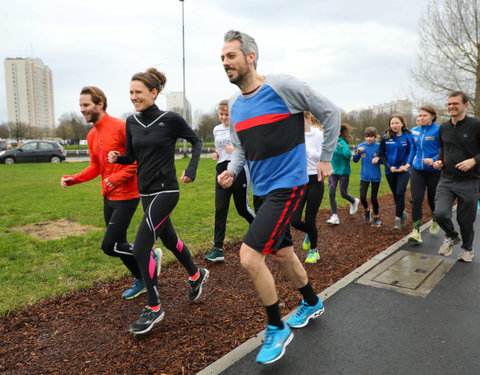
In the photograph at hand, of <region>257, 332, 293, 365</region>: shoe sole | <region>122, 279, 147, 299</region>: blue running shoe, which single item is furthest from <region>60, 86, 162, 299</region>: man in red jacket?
<region>257, 332, 293, 365</region>: shoe sole

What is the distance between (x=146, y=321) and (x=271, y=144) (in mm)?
1915

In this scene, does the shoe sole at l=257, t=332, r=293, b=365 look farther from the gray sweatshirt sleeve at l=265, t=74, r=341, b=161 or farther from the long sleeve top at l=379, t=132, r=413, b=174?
the long sleeve top at l=379, t=132, r=413, b=174

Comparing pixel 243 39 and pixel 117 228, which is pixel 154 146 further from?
pixel 243 39

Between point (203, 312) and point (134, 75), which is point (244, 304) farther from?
point (134, 75)

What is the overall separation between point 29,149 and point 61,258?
23515 millimetres

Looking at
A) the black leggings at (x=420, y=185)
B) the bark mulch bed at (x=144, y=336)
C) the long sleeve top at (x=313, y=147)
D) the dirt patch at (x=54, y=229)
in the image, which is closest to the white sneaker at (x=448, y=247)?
the black leggings at (x=420, y=185)

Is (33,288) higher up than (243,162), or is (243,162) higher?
(243,162)

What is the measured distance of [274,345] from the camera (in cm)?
275

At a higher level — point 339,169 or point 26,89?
point 26,89

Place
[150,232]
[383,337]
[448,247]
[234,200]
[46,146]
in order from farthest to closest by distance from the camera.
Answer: [46,146], [448,247], [234,200], [150,232], [383,337]

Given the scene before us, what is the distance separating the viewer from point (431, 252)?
5.59 meters

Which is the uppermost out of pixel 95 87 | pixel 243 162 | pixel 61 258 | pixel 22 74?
pixel 22 74

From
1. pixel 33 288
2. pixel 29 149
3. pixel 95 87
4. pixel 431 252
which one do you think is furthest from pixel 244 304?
pixel 29 149

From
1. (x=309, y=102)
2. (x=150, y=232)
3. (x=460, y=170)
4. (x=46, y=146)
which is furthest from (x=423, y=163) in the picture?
(x=46, y=146)
